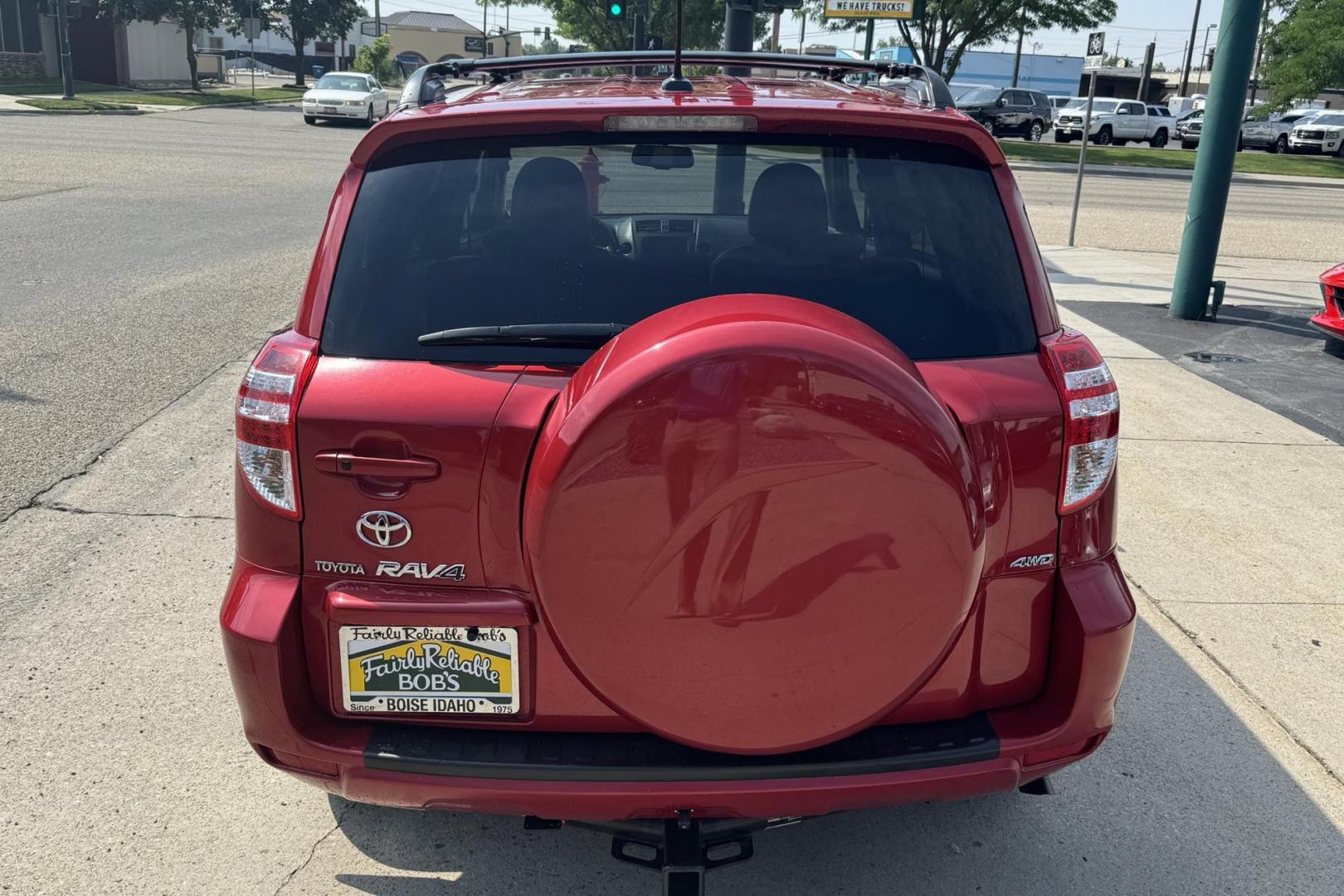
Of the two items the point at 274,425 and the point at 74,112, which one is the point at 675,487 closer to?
the point at 274,425

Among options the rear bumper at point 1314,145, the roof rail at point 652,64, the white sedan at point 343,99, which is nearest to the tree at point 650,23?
the white sedan at point 343,99

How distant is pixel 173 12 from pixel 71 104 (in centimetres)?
1697

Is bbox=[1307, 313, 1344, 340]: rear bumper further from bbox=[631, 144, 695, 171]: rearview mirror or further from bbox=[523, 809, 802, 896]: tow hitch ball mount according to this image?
bbox=[523, 809, 802, 896]: tow hitch ball mount

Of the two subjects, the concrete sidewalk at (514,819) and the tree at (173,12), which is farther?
the tree at (173,12)

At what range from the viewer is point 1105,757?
3.54 m

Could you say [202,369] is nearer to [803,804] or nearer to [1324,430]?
[803,804]

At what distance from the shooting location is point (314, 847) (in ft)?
9.87

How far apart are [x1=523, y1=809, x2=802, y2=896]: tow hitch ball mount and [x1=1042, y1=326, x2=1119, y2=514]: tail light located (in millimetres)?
939

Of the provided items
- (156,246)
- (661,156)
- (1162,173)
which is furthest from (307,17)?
(661,156)

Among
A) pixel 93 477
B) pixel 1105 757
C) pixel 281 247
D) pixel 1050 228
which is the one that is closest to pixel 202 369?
pixel 93 477

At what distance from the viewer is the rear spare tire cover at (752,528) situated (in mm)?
1993

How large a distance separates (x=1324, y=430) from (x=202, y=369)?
7.10 metres

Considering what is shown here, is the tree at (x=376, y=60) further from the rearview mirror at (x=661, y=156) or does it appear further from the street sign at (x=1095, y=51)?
the rearview mirror at (x=661, y=156)

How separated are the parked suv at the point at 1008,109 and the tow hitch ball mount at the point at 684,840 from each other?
141 feet
